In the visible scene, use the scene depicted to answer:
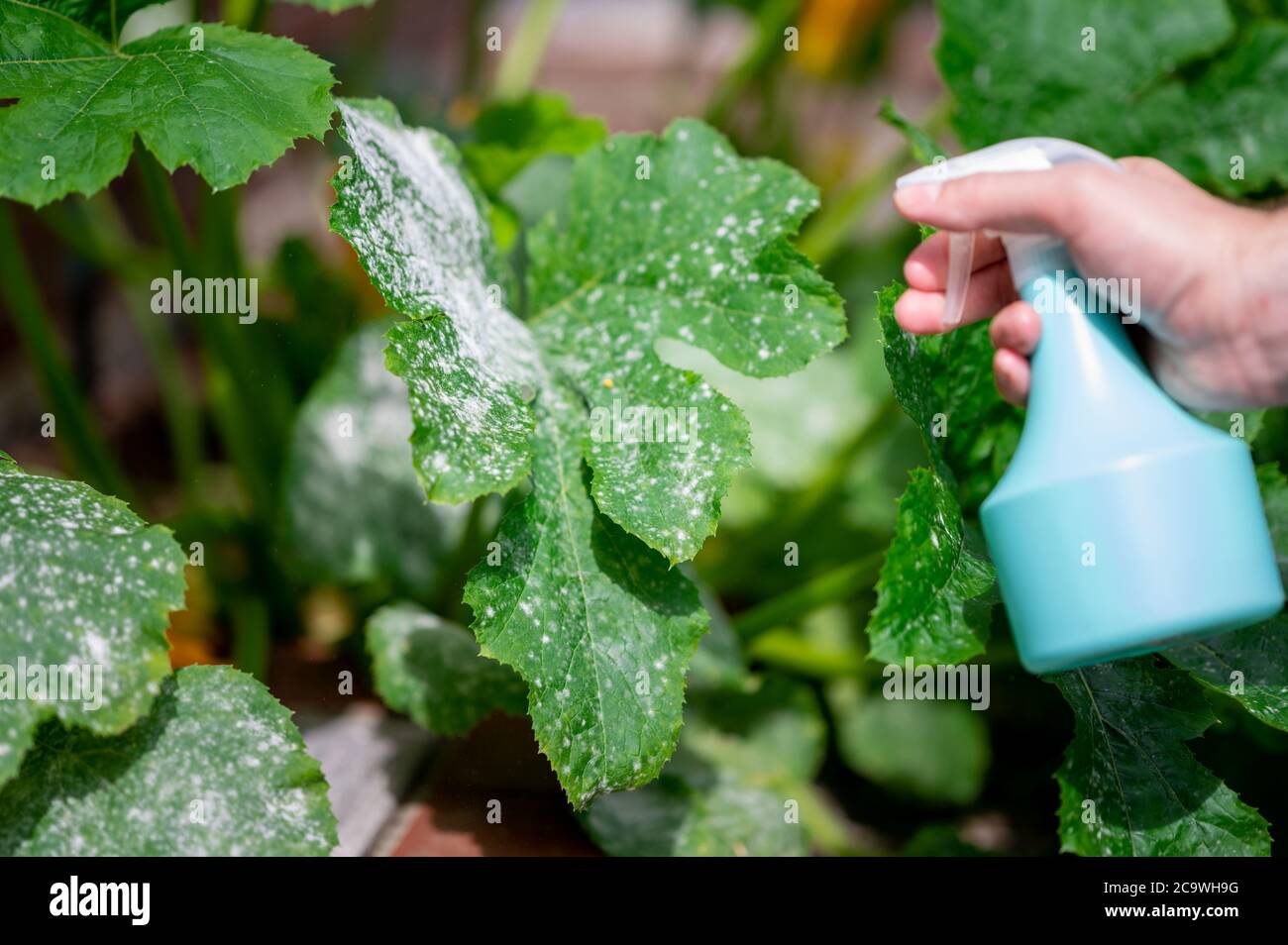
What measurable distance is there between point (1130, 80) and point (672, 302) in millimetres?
675

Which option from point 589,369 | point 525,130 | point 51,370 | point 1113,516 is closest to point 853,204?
point 525,130

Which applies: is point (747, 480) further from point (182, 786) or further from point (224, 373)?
point (182, 786)

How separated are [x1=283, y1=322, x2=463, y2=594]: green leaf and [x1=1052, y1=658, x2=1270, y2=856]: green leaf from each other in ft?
2.38

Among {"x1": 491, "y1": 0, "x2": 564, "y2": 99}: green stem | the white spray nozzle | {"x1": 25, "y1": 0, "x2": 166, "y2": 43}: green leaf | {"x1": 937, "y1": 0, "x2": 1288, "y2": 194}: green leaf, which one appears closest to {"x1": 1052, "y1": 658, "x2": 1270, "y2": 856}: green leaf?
the white spray nozzle

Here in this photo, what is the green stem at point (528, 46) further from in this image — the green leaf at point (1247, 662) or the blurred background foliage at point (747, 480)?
the green leaf at point (1247, 662)

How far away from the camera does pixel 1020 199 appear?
0.72 meters

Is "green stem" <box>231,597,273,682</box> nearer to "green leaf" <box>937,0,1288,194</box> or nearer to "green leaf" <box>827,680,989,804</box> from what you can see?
"green leaf" <box>827,680,989,804</box>

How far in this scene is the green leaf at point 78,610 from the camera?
73 centimetres

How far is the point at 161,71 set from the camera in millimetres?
868

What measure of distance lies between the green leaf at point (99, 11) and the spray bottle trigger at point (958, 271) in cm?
74

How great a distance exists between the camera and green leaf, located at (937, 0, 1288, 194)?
1195 mm
